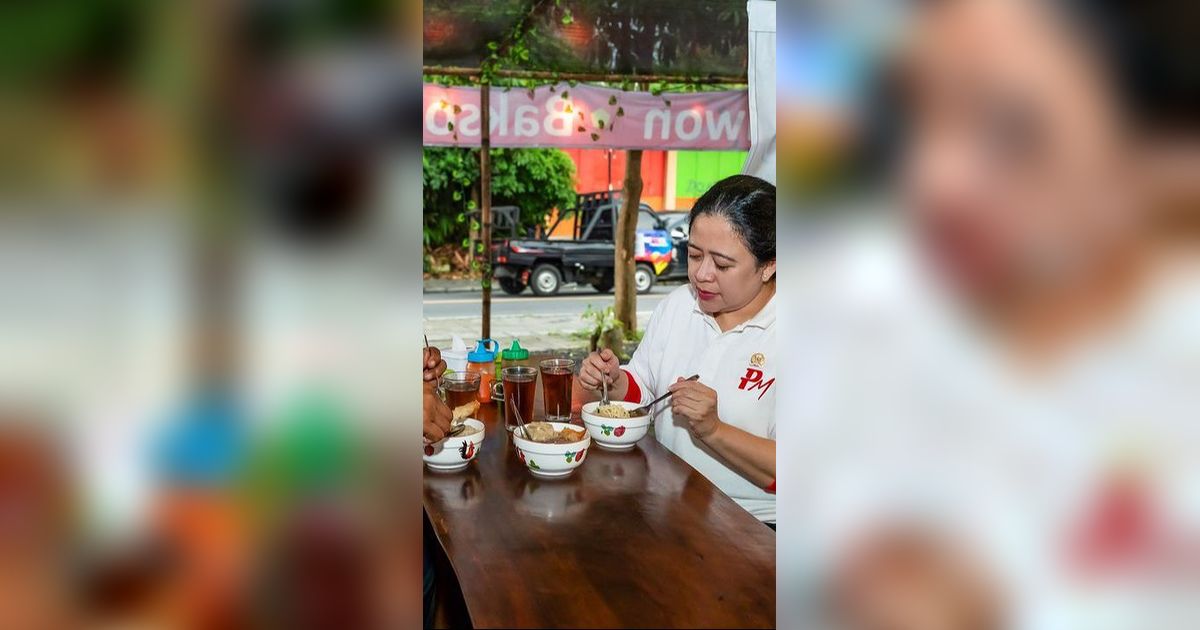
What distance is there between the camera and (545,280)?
10.6 metres

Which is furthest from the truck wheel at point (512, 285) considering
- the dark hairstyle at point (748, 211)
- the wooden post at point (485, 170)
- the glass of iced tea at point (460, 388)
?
the glass of iced tea at point (460, 388)

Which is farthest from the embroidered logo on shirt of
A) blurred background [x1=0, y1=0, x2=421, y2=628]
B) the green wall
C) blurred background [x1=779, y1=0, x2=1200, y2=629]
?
the green wall

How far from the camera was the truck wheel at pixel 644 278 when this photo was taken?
25.5 feet

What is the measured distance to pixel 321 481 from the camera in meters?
0.52

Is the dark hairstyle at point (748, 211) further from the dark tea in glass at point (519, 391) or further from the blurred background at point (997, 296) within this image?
the blurred background at point (997, 296)

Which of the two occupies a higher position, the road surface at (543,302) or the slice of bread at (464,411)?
the slice of bread at (464,411)

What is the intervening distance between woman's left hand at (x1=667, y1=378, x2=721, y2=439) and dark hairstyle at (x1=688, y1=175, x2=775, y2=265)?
569 mm

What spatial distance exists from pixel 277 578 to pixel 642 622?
73 cm

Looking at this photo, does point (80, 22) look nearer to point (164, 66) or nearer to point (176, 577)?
point (164, 66)

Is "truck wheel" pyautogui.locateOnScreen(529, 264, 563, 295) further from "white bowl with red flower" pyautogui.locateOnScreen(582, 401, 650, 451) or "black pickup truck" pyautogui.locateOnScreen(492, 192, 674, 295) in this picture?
"white bowl with red flower" pyautogui.locateOnScreen(582, 401, 650, 451)

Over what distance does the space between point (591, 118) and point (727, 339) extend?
2.68 m

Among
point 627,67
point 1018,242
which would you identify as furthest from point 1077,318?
point 627,67

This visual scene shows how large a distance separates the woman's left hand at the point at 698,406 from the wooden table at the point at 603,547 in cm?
19

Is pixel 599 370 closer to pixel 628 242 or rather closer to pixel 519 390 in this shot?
pixel 519 390
